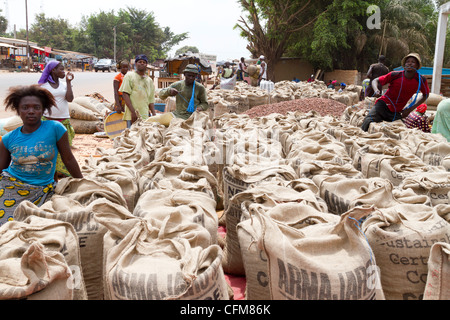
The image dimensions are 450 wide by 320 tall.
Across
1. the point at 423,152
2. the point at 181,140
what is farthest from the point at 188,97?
the point at 423,152

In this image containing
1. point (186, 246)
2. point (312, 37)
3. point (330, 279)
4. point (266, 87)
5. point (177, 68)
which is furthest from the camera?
point (312, 37)

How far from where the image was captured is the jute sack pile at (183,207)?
190 cm

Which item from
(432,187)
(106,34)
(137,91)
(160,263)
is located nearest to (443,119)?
(432,187)

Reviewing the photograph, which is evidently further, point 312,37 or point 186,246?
point 312,37

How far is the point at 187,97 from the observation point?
5.39 meters

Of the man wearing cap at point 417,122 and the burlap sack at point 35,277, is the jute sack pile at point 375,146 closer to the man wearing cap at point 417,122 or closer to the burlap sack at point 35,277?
the man wearing cap at point 417,122

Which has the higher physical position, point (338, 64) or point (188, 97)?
point (338, 64)

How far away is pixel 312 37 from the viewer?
2205 cm

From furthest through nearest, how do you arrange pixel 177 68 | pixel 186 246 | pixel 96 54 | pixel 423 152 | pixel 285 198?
pixel 96 54 < pixel 177 68 < pixel 423 152 < pixel 285 198 < pixel 186 246

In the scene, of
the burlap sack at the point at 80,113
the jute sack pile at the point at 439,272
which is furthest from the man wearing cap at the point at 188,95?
the jute sack pile at the point at 439,272

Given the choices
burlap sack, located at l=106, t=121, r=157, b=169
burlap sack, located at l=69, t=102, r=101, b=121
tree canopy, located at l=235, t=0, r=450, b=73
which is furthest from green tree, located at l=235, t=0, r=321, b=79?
burlap sack, located at l=106, t=121, r=157, b=169

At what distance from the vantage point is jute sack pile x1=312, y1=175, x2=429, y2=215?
6.74 ft

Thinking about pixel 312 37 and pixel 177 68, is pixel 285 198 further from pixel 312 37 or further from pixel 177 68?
pixel 312 37

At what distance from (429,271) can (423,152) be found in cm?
207
